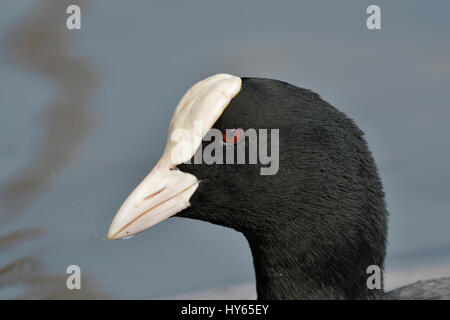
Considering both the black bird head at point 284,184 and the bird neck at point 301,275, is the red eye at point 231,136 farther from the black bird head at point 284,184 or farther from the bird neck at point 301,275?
the bird neck at point 301,275

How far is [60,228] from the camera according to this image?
7.12 meters

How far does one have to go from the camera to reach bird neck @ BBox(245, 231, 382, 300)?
4852 mm

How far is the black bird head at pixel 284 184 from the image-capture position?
189 inches

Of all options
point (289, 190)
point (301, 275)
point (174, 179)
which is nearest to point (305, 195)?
point (289, 190)

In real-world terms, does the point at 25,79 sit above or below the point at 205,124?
above

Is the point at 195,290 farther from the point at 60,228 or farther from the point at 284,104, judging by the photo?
the point at 284,104

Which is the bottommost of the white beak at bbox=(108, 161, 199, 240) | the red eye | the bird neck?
the bird neck

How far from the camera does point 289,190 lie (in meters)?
4.83

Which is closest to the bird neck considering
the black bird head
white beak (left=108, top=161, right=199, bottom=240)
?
the black bird head

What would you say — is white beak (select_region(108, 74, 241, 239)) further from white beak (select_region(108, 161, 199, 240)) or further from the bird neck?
the bird neck

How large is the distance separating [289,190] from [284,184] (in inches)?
1.1

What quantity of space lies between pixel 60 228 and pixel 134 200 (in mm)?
2378

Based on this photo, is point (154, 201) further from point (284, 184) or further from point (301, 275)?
point (301, 275)
